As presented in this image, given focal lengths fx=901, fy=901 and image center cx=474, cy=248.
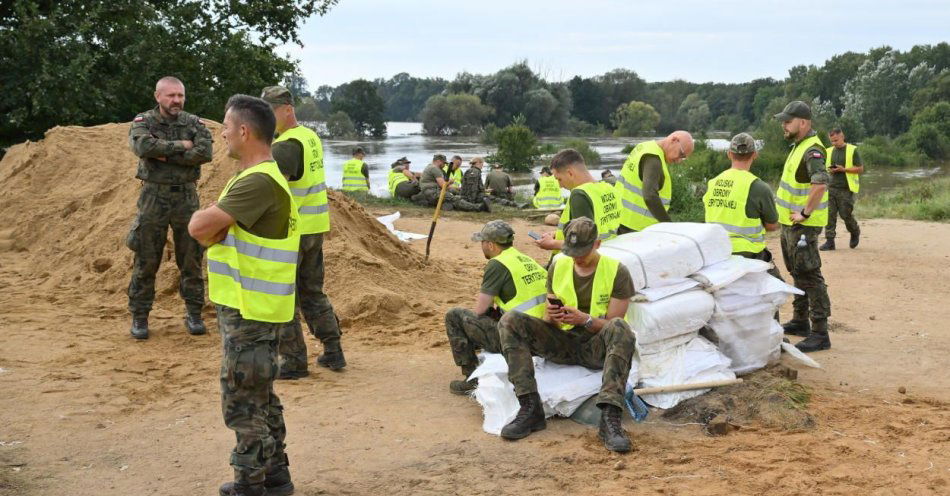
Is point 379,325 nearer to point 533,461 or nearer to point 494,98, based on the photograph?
point 533,461

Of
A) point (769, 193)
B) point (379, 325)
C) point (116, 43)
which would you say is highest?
point (116, 43)

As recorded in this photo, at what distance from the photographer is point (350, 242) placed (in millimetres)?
9953

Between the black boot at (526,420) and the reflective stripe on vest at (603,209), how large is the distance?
4.68ft

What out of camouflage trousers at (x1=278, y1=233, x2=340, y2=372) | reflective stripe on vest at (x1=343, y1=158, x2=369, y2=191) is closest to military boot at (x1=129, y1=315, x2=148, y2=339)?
camouflage trousers at (x1=278, y1=233, x2=340, y2=372)

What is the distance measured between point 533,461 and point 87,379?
11.6 ft

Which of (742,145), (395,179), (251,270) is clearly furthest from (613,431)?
(395,179)

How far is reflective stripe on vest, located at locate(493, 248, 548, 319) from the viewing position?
6090 mm

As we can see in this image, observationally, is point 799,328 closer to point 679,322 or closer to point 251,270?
point 679,322

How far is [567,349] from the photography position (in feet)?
19.4

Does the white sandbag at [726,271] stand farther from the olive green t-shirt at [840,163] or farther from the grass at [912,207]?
the grass at [912,207]

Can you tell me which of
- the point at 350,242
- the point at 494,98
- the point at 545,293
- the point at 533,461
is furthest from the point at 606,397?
the point at 494,98

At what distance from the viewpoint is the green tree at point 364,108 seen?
242 ft

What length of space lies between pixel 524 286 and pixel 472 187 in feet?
45.4

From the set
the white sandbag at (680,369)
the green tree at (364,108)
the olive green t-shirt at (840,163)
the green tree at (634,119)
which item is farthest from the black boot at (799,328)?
the green tree at (634,119)
